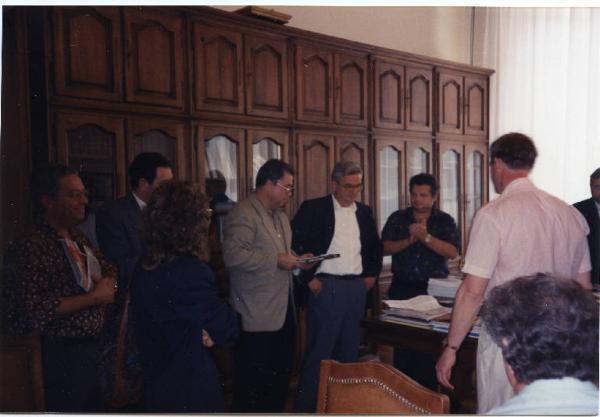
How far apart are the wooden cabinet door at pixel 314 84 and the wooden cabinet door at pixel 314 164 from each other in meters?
0.13

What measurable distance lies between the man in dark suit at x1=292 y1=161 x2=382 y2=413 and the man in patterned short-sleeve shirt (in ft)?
4.12

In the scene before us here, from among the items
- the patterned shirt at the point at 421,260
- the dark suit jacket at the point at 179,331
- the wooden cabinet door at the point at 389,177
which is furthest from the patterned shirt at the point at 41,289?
the wooden cabinet door at the point at 389,177

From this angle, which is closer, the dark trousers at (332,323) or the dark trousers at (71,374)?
the dark trousers at (71,374)

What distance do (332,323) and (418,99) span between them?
178 cm

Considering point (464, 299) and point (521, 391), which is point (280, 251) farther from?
point (521, 391)

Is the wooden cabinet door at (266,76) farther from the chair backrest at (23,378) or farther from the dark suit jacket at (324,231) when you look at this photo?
the chair backrest at (23,378)

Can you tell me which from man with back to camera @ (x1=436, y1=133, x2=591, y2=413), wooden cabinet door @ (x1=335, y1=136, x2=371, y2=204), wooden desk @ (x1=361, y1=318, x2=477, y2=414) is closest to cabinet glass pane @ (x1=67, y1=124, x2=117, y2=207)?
wooden desk @ (x1=361, y1=318, x2=477, y2=414)

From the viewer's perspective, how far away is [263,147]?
10.2 ft

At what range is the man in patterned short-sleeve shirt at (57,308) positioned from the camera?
168 cm

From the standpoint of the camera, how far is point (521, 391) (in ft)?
3.66

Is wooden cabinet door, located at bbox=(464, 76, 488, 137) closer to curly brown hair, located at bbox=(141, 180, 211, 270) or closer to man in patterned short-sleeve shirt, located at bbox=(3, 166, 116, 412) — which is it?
curly brown hair, located at bbox=(141, 180, 211, 270)

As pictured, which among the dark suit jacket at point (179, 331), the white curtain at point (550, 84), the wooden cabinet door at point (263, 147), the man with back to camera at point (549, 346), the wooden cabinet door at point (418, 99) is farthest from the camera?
the wooden cabinet door at point (418, 99)

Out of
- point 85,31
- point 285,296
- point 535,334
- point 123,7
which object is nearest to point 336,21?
point 123,7

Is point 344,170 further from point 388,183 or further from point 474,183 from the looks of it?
point 474,183
